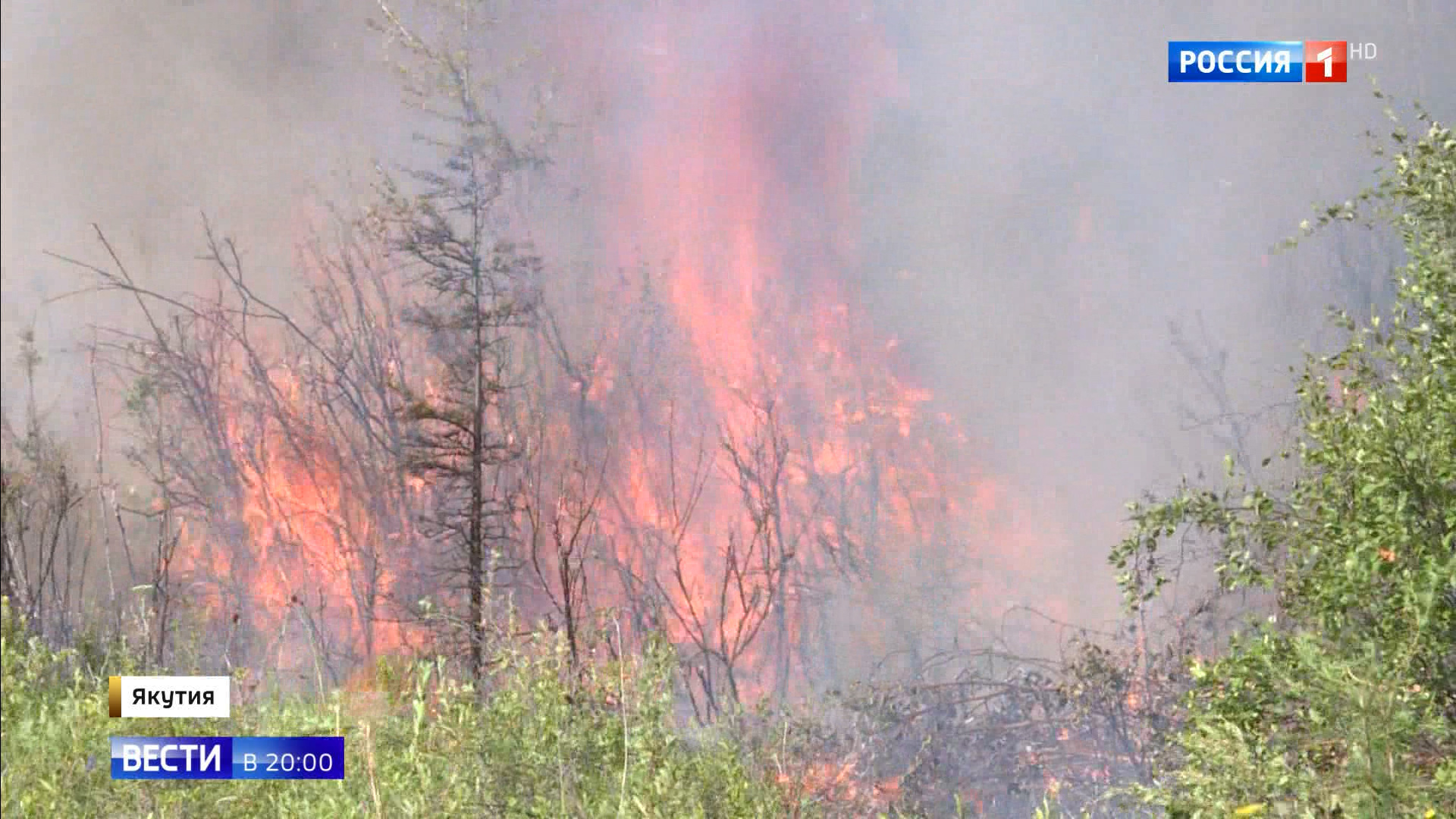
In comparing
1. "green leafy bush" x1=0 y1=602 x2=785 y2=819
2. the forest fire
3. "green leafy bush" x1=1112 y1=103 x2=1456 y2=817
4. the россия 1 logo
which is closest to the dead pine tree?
the forest fire

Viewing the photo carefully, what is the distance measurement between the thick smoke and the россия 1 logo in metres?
0.03

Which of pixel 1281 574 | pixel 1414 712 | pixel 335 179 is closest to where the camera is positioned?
pixel 1414 712

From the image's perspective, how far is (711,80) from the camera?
488cm

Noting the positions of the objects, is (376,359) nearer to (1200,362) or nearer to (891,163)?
(891,163)

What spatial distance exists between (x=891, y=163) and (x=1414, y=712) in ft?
8.04

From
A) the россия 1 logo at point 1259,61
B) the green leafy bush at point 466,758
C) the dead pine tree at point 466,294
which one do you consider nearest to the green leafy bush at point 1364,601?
the россия 1 logo at point 1259,61

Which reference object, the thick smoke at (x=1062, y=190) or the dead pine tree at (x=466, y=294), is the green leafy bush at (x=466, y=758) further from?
the thick smoke at (x=1062, y=190)

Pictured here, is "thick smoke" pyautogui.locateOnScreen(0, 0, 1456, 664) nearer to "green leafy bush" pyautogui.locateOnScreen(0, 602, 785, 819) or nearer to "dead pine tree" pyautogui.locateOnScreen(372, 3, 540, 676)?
"dead pine tree" pyautogui.locateOnScreen(372, 3, 540, 676)

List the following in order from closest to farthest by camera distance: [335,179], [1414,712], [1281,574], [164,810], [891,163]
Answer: [1414,712] → [1281,574] → [164,810] → [891,163] → [335,179]

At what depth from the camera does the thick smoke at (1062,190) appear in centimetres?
428

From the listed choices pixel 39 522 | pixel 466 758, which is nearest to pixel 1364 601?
pixel 466 758

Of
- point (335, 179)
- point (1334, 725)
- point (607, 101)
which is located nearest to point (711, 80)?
point (607, 101)

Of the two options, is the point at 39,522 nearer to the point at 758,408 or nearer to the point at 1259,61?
the point at 758,408

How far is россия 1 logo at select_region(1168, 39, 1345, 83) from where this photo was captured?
14.1 ft
